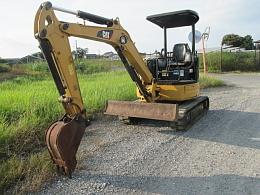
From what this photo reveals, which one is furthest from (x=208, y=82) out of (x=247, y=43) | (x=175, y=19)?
(x=247, y=43)

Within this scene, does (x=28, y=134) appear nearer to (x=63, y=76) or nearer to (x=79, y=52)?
(x=63, y=76)

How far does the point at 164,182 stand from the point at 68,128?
1618 millimetres

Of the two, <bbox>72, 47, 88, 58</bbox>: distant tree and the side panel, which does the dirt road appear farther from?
<bbox>72, 47, 88, 58</bbox>: distant tree

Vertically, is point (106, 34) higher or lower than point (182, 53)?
higher

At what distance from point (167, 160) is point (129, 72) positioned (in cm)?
233

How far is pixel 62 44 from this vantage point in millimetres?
3760

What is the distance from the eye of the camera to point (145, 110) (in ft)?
18.5

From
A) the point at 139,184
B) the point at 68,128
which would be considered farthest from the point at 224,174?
the point at 68,128

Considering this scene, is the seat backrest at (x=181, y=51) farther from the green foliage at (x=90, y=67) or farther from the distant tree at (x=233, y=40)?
the distant tree at (x=233, y=40)

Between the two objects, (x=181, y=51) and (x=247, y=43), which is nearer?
(x=181, y=51)

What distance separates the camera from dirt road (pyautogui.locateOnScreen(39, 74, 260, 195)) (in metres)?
3.38

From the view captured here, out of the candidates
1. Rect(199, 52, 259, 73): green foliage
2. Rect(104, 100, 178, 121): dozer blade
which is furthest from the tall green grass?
Rect(199, 52, 259, 73): green foliage

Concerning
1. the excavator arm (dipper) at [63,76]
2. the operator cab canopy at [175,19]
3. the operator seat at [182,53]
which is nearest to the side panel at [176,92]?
the operator seat at [182,53]

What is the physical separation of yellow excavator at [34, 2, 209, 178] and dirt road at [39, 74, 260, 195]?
35 cm
